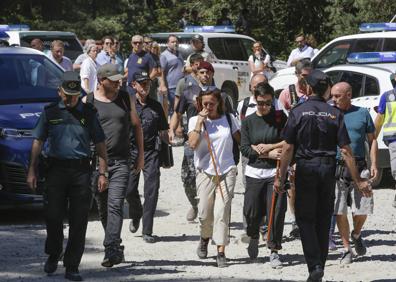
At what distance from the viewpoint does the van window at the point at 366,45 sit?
18797mm

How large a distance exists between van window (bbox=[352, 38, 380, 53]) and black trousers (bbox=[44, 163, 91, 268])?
10472 millimetres

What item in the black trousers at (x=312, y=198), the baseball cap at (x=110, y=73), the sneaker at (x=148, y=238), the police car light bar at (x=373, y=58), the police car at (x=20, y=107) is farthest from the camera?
the police car light bar at (x=373, y=58)

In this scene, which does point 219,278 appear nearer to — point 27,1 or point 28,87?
point 28,87

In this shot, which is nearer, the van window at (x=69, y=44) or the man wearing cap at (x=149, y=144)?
the man wearing cap at (x=149, y=144)

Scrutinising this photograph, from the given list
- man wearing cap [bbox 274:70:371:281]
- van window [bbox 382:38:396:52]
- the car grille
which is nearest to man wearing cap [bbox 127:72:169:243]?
the car grille

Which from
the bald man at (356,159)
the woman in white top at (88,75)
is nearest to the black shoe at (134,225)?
the bald man at (356,159)

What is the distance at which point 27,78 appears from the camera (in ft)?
44.3

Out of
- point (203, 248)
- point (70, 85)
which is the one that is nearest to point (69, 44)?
point (203, 248)

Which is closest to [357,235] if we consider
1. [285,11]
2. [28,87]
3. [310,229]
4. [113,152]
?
[310,229]

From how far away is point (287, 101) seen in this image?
12.1 m

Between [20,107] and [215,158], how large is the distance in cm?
326

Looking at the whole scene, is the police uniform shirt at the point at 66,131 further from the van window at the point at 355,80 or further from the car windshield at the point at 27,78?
the van window at the point at 355,80

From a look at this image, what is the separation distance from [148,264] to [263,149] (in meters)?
1.50

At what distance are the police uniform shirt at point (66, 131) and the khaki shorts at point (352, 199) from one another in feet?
8.67
